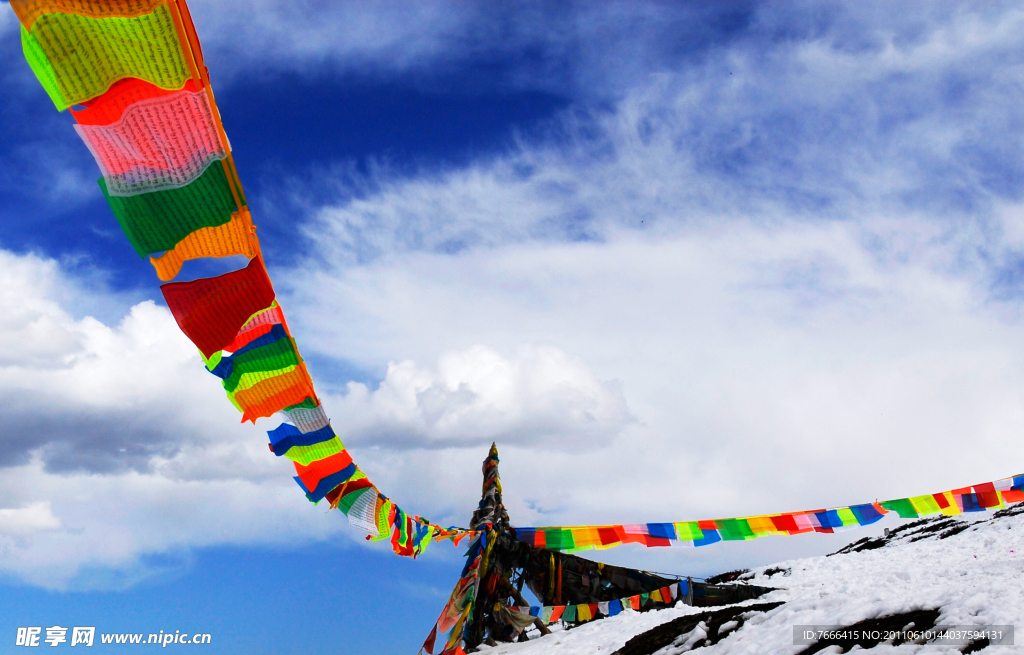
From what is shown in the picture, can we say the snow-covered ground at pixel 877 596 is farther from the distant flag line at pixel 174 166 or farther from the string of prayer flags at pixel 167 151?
the string of prayer flags at pixel 167 151

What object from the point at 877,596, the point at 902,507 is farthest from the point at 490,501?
the point at 902,507

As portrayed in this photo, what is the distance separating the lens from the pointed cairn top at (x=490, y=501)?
43.4 feet

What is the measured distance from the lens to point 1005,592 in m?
7.13

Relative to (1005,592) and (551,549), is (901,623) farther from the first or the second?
(551,549)

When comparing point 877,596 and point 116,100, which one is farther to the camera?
point 877,596

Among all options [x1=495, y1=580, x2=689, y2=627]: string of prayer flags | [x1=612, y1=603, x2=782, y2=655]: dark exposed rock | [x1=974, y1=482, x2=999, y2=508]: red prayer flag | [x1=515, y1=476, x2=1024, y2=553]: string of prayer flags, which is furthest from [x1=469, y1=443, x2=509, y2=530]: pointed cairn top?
[x1=974, y1=482, x2=999, y2=508]: red prayer flag

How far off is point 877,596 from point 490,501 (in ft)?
24.1

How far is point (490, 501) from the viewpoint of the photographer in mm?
13586

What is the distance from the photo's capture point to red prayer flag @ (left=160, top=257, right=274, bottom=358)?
741cm

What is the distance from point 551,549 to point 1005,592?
7053 millimetres

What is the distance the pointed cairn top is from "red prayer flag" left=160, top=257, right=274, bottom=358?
7114 millimetres

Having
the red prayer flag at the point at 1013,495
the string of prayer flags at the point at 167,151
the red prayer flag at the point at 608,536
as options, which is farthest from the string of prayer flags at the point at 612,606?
the red prayer flag at the point at 1013,495

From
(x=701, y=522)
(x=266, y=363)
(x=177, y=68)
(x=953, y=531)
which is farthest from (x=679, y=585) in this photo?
(x=953, y=531)

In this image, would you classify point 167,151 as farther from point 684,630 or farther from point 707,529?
point 707,529
